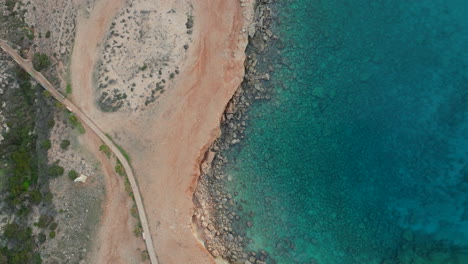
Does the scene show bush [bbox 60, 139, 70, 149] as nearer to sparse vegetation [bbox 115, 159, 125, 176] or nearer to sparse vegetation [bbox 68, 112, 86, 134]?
sparse vegetation [bbox 68, 112, 86, 134]

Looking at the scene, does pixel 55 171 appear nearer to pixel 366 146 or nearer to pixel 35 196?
pixel 35 196

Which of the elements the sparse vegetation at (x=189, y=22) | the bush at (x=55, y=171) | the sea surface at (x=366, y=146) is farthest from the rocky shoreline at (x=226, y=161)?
the bush at (x=55, y=171)

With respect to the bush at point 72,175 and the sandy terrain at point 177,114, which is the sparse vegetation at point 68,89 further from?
the bush at point 72,175

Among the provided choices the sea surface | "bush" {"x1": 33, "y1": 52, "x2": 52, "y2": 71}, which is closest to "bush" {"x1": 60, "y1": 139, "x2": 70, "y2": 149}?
"bush" {"x1": 33, "y1": 52, "x2": 52, "y2": 71}

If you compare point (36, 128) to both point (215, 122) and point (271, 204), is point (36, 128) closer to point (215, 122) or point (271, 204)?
point (215, 122)

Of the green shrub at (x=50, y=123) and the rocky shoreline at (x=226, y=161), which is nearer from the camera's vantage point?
the green shrub at (x=50, y=123)

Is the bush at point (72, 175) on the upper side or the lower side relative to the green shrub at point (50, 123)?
lower

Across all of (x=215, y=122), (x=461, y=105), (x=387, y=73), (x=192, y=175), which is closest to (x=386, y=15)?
(x=387, y=73)

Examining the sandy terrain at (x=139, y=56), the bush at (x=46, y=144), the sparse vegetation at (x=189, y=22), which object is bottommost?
the bush at (x=46, y=144)
